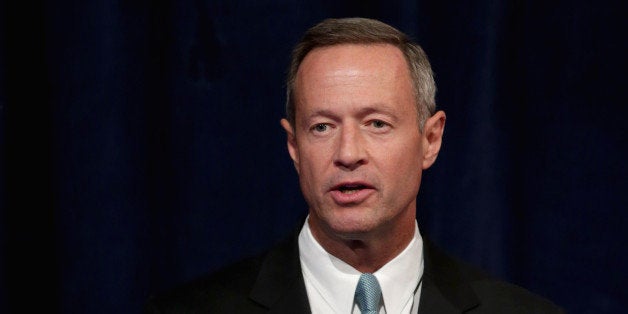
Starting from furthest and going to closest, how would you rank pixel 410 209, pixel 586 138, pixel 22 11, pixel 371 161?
pixel 586 138 → pixel 22 11 → pixel 410 209 → pixel 371 161

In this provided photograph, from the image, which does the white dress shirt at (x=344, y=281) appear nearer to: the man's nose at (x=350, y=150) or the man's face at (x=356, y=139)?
the man's face at (x=356, y=139)

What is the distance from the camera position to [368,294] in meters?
1.71

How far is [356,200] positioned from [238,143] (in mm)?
562

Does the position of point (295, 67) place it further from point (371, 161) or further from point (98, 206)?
point (98, 206)

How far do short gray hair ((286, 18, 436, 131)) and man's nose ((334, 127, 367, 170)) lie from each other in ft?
0.47

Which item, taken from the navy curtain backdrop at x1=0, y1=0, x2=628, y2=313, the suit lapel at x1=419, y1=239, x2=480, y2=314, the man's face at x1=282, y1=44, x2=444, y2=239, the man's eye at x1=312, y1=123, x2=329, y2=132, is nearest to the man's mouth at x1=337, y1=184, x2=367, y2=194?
the man's face at x1=282, y1=44, x2=444, y2=239

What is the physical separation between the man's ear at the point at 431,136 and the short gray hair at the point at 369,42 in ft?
0.04

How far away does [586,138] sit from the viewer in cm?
224

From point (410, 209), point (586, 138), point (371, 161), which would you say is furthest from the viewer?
point (586, 138)

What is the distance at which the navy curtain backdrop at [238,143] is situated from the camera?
2.06m

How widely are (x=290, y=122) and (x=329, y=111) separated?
0.13 m

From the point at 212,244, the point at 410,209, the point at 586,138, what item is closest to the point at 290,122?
the point at 410,209

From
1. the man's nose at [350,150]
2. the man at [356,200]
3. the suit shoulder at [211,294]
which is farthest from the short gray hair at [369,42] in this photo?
the suit shoulder at [211,294]

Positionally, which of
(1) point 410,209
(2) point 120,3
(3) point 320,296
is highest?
(2) point 120,3
